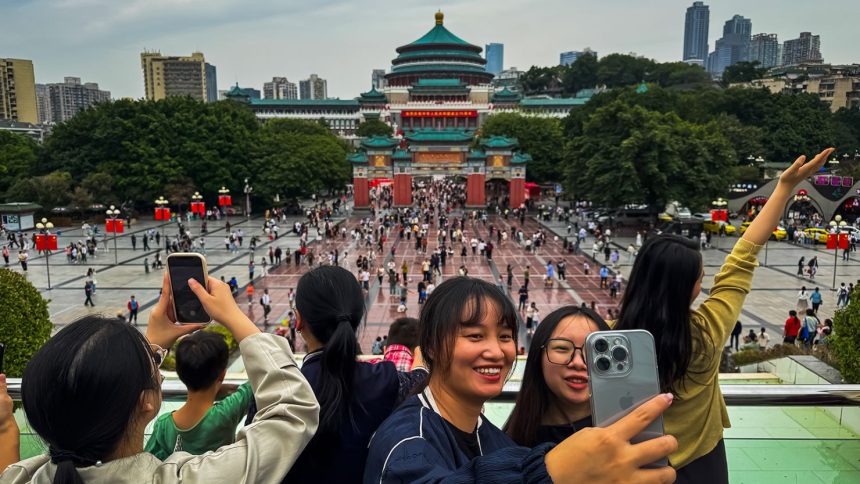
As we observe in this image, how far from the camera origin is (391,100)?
7825 cm

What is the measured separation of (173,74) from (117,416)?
16194cm

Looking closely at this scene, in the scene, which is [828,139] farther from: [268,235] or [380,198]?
[268,235]

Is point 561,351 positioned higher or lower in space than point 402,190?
higher

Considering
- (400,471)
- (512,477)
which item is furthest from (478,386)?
(512,477)

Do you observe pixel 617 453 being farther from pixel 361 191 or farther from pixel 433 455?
pixel 361 191

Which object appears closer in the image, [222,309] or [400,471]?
[400,471]

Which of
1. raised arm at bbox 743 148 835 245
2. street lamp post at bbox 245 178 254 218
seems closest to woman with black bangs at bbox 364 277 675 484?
raised arm at bbox 743 148 835 245

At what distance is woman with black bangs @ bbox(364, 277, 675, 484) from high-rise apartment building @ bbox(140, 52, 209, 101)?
506ft

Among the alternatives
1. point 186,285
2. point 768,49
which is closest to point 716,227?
point 186,285

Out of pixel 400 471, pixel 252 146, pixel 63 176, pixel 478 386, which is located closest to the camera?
pixel 400 471

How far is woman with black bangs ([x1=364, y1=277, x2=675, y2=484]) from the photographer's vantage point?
110 cm

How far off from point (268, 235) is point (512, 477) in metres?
32.9

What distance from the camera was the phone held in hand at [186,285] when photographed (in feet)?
6.84

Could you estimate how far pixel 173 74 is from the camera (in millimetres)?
146500
